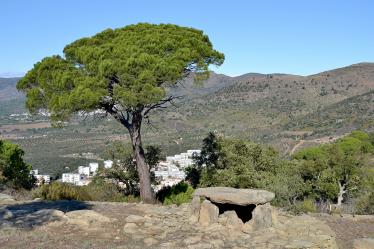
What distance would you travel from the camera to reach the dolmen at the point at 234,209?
10919 millimetres

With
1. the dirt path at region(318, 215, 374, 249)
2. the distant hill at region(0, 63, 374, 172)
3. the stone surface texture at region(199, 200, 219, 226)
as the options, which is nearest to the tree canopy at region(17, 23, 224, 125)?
the stone surface texture at region(199, 200, 219, 226)

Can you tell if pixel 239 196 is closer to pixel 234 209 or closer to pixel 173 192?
pixel 234 209

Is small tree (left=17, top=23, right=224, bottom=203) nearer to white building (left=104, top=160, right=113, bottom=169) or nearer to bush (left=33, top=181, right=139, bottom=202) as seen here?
bush (left=33, top=181, right=139, bottom=202)

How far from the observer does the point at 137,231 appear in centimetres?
1025

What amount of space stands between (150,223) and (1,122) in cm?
13411

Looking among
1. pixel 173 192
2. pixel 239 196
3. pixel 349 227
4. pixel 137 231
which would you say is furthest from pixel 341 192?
pixel 137 231

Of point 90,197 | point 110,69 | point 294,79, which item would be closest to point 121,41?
point 110,69

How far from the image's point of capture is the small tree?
559 inches

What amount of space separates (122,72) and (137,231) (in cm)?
600

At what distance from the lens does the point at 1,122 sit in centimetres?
13288

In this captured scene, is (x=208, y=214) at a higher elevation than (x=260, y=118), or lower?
lower

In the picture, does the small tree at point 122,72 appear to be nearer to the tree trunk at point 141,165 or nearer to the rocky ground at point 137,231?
the tree trunk at point 141,165

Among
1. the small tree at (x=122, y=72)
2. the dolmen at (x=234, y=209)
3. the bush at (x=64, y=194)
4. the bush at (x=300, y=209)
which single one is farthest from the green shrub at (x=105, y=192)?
the bush at (x=300, y=209)

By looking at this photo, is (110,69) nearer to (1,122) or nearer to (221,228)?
(221,228)
